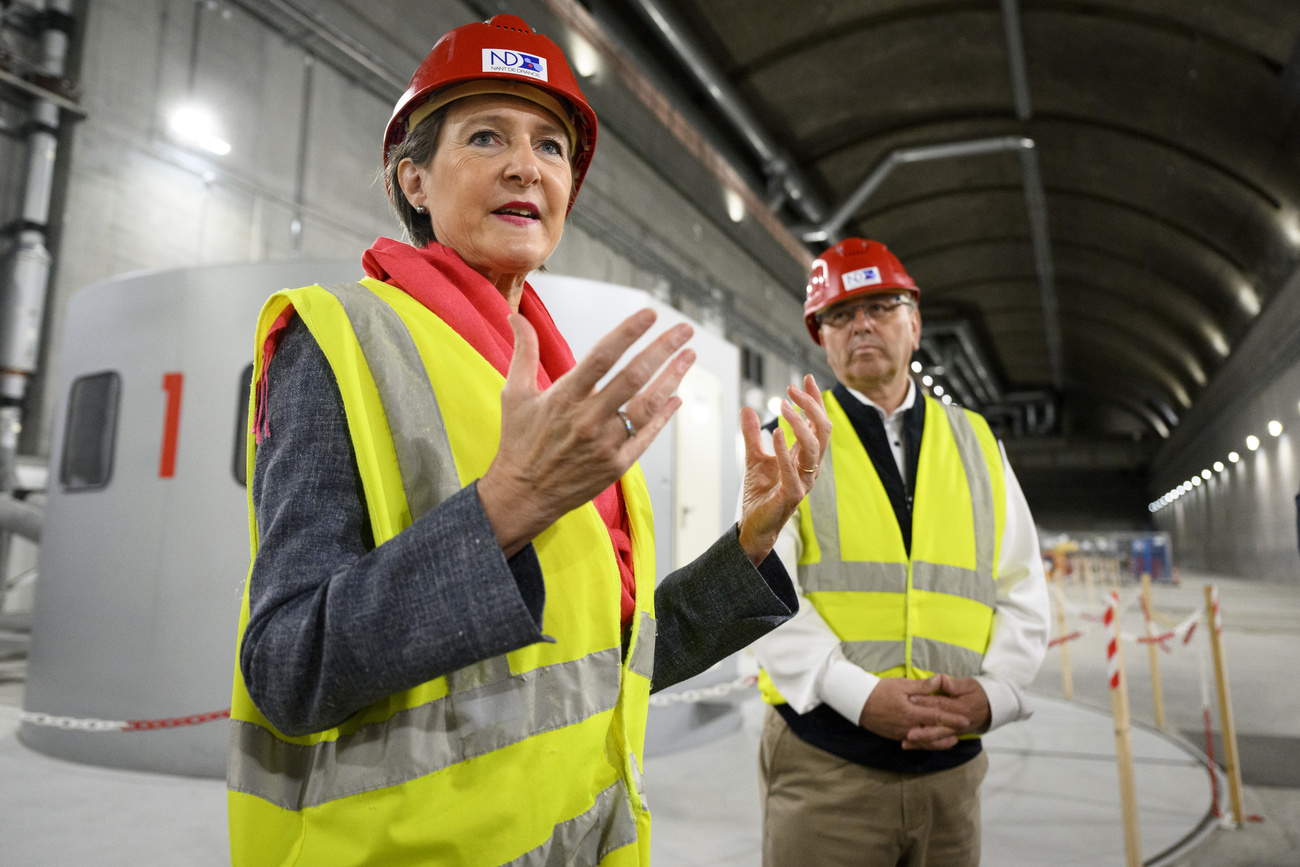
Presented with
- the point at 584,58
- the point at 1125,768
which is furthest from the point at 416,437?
the point at 584,58

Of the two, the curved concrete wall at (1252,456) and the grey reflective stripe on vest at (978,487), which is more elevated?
the curved concrete wall at (1252,456)

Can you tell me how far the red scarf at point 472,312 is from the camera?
42.4 inches

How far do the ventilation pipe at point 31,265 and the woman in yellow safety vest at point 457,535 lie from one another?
7301mm

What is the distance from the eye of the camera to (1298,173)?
13.0 m

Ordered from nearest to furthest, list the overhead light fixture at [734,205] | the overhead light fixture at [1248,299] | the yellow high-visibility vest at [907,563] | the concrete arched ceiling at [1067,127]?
the yellow high-visibility vest at [907,563]
the concrete arched ceiling at [1067,127]
the overhead light fixture at [734,205]
the overhead light fixture at [1248,299]

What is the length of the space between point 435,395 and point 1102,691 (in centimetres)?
910

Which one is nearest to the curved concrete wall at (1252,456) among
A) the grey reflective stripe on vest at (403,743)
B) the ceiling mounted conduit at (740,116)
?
the ceiling mounted conduit at (740,116)

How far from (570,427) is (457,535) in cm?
16

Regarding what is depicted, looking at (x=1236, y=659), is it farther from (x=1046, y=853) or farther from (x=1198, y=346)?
(x=1198, y=346)

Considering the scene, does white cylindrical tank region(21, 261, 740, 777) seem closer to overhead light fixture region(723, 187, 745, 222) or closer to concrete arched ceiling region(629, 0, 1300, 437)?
overhead light fixture region(723, 187, 745, 222)

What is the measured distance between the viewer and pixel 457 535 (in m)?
0.80

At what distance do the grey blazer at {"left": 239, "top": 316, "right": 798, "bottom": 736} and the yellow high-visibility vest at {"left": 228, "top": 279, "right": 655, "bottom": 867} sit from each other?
0.04m

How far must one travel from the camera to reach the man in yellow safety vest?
2090 millimetres

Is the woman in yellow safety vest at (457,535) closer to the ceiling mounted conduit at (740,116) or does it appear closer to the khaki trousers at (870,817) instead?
the khaki trousers at (870,817)
